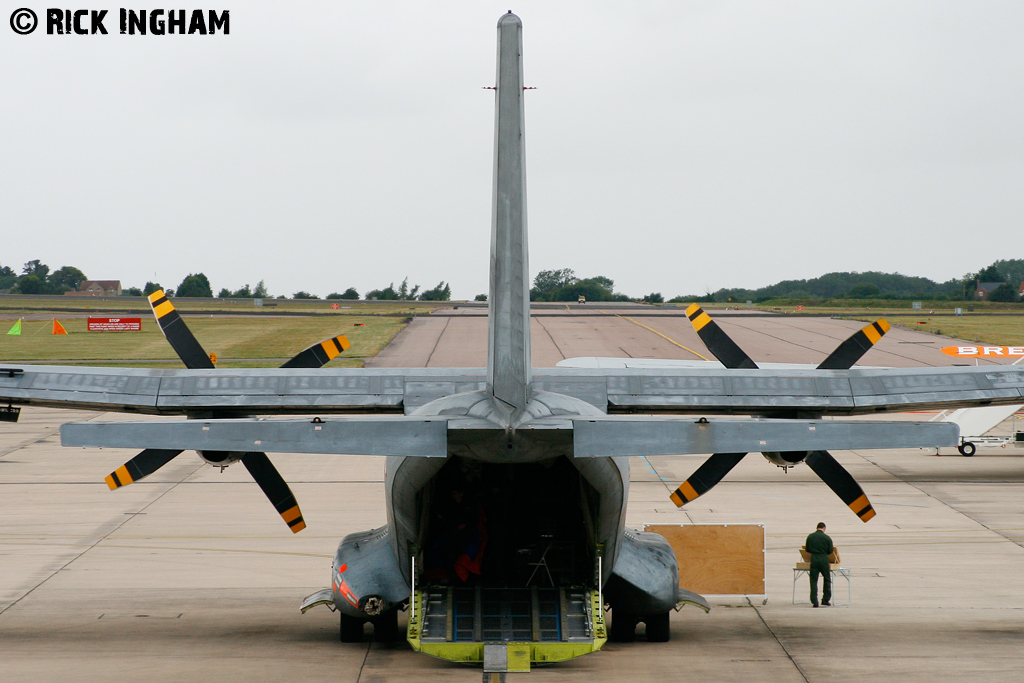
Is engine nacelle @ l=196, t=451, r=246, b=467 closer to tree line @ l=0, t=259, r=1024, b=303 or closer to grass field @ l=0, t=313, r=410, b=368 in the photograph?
grass field @ l=0, t=313, r=410, b=368

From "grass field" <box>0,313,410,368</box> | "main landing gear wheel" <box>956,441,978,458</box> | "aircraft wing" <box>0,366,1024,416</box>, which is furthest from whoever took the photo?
"grass field" <box>0,313,410,368</box>

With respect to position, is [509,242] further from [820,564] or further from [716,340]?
[820,564]

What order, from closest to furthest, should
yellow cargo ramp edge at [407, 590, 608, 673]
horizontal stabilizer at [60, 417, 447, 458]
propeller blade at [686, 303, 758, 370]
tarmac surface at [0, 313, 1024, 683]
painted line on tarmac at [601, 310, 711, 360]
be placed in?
horizontal stabilizer at [60, 417, 447, 458], yellow cargo ramp edge at [407, 590, 608, 673], tarmac surface at [0, 313, 1024, 683], propeller blade at [686, 303, 758, 370], painted line on tarmac at [601, 310, 711, 360]

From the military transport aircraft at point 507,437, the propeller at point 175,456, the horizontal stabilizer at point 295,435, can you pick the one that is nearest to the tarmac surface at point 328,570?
the military transport aircraft at point 507,437

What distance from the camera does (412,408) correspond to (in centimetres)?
1466

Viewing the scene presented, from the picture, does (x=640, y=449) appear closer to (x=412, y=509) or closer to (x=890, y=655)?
(x=412, y=509)

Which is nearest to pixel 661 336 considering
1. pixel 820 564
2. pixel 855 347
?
pixel 820 564

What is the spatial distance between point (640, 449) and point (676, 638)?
5.96 m

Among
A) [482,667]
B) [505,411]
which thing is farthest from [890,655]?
[505,411]

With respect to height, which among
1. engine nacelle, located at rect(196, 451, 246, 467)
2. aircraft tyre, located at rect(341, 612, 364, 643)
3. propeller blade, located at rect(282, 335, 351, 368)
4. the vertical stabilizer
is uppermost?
the vertical stabilizer

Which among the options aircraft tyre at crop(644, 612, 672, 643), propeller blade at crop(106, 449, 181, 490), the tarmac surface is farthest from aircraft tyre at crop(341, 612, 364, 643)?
aircraft tyre at crop(644, 612, 672, 643)

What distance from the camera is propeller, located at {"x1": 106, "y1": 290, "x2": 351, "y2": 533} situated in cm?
1384

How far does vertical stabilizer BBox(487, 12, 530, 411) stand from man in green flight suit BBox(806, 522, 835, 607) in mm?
7982

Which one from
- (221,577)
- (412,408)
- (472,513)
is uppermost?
(412,408)
